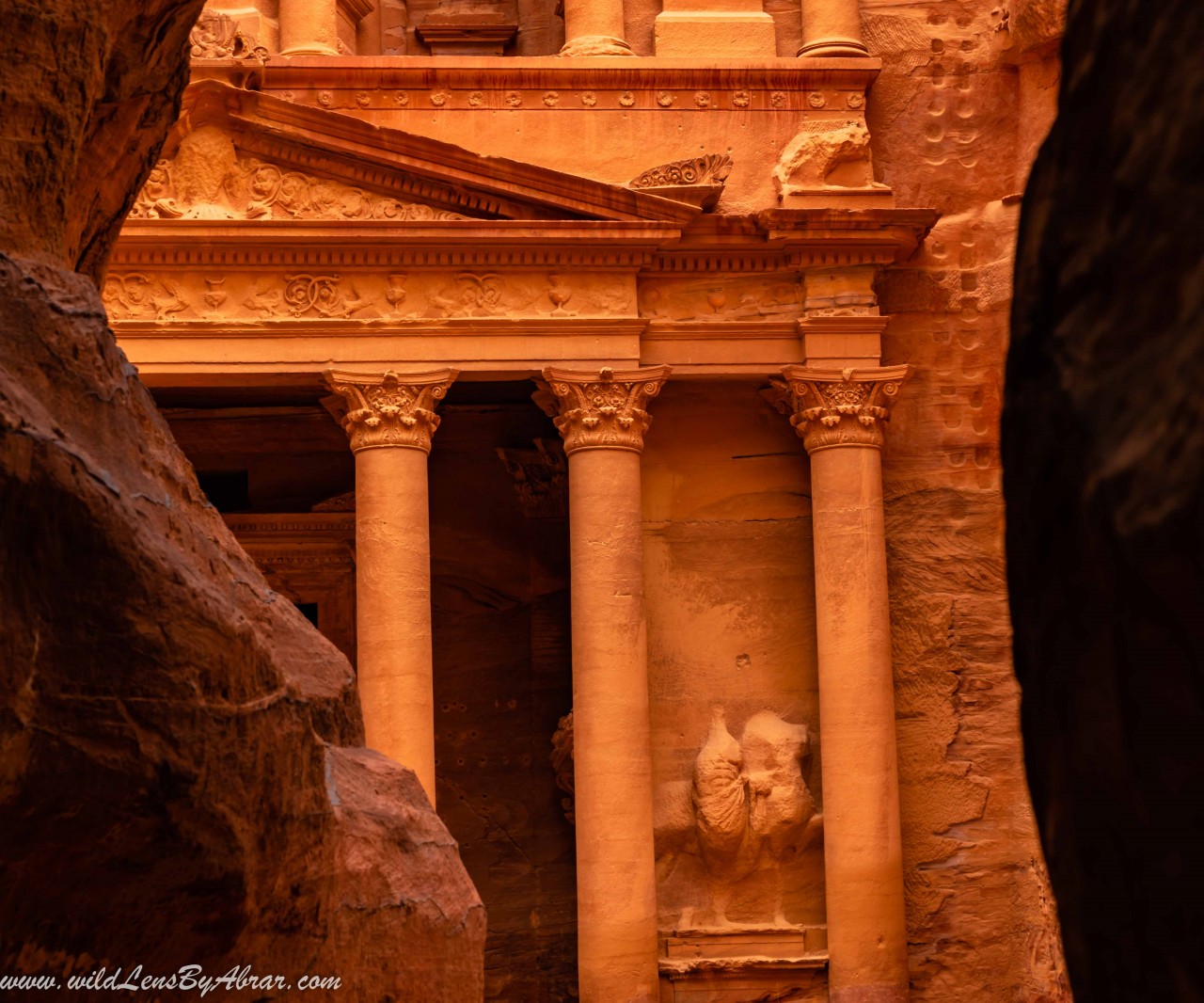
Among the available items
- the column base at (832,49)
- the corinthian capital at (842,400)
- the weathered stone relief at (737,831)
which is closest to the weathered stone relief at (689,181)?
the corinthian capital at (842,400)

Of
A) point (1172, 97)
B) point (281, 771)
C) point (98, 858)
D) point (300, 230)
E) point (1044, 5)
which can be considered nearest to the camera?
point (1172, 97)

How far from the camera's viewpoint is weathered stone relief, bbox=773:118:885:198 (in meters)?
17.3

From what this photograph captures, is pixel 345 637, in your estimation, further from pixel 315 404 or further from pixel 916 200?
pixel 916 200

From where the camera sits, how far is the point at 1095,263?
5.43 feet

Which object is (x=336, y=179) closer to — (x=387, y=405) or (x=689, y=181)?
(x=387, y=405)

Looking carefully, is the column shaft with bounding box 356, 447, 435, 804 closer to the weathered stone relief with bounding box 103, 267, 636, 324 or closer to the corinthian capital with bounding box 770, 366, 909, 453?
the weathered stone relief with bounding box 103, 267, 636, 324

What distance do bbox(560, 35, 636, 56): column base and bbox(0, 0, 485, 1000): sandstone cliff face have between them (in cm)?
1406

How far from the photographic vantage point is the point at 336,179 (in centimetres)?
1661

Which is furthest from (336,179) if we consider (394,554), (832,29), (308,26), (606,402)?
(832,29)

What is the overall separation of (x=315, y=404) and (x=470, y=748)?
337 cm

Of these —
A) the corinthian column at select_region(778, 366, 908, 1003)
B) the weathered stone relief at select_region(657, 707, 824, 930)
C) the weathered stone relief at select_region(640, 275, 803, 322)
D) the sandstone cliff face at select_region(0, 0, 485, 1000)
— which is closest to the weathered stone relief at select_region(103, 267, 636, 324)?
the weathered stone relief at select_region(640, 275, 803, 322)

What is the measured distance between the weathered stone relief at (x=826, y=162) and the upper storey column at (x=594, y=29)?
178cm

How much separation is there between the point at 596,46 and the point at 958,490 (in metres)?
4.84

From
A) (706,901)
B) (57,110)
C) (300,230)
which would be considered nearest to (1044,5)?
(300,230)
